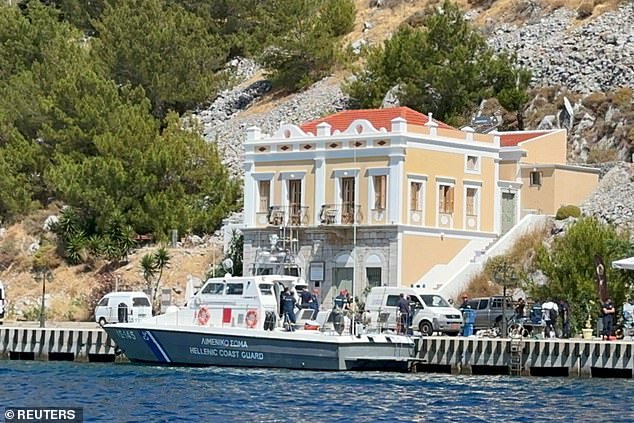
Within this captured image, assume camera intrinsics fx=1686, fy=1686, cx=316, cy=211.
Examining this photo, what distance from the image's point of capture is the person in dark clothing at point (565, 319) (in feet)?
179

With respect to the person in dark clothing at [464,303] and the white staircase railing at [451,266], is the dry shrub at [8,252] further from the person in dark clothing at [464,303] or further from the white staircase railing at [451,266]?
the person in dark clothing at [464,303]

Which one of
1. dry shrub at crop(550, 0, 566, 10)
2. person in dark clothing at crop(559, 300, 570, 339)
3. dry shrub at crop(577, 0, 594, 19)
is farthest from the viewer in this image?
dry shrub at crop(550, 0, 566, 10)

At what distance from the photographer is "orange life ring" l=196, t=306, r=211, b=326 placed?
5278 centimetres

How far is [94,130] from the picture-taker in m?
82.6

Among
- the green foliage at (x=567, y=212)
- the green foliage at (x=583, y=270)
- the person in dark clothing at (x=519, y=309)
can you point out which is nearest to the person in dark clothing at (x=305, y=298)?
the person in dark clothing at (x=519, y=309)

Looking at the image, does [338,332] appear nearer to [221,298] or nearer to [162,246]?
[221,298]

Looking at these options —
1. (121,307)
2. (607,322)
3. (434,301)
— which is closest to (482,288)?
(434,301)

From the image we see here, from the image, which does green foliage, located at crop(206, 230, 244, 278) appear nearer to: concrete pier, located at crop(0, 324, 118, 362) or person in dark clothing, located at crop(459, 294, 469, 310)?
concrete pier, located at crop(0, 324, 118, 362)

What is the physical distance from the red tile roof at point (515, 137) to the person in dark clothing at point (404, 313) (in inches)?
765

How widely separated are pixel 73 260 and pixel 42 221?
17.8 ft

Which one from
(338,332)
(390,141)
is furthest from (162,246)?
(338,332)

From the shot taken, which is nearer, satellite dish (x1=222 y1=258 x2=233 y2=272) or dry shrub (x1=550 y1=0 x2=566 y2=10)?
satellite dish (x1=222 y1=258 x2=233 y2=272)

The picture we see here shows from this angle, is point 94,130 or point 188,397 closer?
point 188,397
